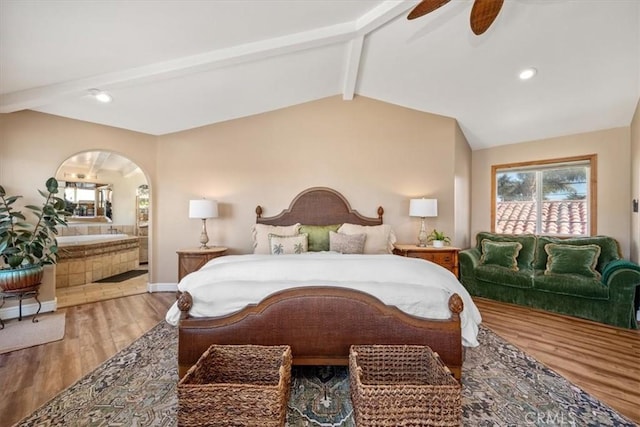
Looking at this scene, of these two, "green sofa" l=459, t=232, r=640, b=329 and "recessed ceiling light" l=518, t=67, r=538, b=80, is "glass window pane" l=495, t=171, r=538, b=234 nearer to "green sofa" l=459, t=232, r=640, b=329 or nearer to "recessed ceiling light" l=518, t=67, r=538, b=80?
"green sofa" l=459, t=232, r=640, b=329

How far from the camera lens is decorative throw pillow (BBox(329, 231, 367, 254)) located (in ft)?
11.5

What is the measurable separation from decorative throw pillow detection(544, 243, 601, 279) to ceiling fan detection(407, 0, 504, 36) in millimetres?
3087

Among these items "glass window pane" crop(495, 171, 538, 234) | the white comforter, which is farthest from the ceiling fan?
"glass window pane" crop(495, 171, 538, 234)

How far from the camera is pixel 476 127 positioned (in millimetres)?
4406

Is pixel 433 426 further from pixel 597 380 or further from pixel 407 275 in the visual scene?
pixel 597 380

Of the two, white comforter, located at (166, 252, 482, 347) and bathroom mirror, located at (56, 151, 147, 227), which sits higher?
bathroom mirror, located at (56, 151, 147, 227)

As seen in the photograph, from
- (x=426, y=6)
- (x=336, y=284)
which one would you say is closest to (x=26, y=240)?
(x=336, y=284)

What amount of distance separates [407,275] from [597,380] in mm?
1654

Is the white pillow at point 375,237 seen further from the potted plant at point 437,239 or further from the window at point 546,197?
the window at point 546,197

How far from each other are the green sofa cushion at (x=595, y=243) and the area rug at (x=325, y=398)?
81.6 inches

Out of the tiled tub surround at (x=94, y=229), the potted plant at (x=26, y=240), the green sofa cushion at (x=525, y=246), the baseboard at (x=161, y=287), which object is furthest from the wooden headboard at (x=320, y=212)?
the tiled tub surround at (x=94, y=229)

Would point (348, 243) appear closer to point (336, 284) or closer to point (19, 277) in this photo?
point (336, 284)

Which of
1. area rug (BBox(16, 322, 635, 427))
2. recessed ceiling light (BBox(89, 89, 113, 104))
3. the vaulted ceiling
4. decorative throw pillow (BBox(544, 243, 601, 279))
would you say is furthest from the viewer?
decorative throw pillow (BBox(544, 243, 601, 279))

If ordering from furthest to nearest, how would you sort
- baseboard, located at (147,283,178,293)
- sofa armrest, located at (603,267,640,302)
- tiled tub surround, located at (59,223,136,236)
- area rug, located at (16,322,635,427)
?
tiled tub surround, located at (59,223,136,236), baseboard, located at (147,283,178,293), sofa armrest, located at (603,267,640,302), area rug, located at (16,322,635,427)
